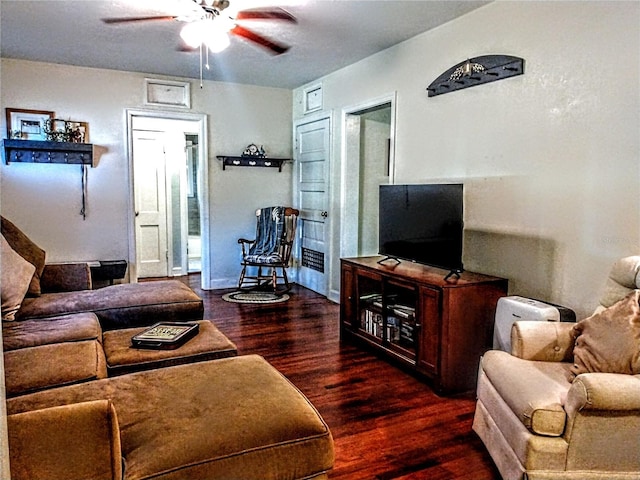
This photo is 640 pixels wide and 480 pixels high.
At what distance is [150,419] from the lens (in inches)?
65.7

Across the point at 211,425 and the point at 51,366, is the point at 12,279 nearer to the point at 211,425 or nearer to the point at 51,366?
the point at 51,366

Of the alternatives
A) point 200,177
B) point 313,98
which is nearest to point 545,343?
point 313,98

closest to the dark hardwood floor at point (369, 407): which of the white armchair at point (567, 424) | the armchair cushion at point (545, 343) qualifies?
the white armchair at point (567, 424)

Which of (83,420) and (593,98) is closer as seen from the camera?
(83,420)

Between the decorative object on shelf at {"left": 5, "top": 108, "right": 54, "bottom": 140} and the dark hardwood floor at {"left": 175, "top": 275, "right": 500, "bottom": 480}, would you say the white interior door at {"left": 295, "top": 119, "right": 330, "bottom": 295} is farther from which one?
the decorative object on shelf at {"left": 5, "top": 108, "right": 54, "bottom": 140}

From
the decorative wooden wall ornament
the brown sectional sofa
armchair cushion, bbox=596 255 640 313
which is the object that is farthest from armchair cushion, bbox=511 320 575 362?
the decorative wooden wall ornament

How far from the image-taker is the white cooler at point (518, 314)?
8.75 feet

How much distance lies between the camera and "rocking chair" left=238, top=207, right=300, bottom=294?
18.9ft

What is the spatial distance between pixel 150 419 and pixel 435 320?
190 centimetres

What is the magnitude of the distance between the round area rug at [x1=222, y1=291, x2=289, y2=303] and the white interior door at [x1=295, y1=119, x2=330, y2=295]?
525 millimetres

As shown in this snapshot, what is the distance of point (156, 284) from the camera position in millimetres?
3916

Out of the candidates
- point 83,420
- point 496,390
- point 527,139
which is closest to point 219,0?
point 527,139

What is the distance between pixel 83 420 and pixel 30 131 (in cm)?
475

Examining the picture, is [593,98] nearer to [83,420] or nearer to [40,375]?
[83,420]
